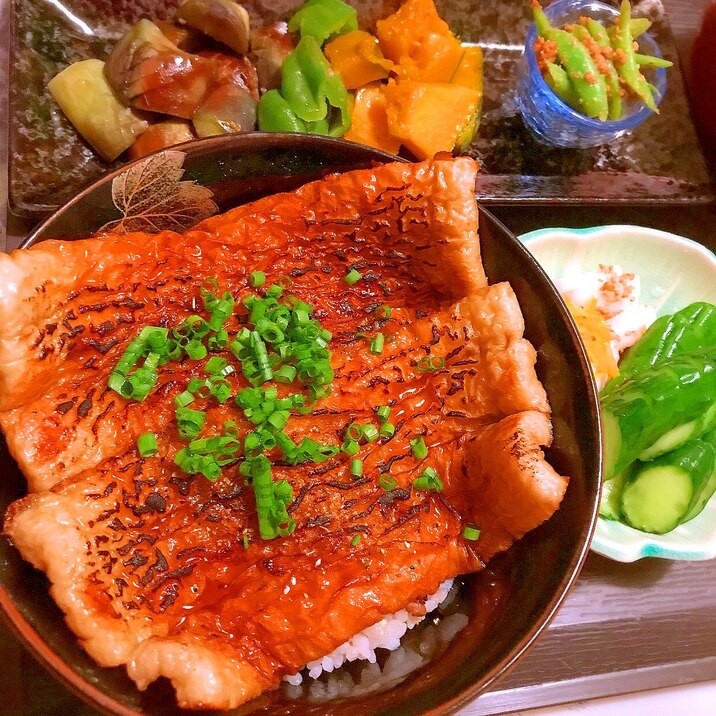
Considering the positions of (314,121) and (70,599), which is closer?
(70,599)

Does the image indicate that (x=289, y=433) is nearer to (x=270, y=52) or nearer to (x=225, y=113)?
(x=225, y=113)

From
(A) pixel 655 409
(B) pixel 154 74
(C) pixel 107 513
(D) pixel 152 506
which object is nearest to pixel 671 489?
(A) pixel 655 409

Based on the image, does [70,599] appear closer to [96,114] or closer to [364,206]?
[364,206]

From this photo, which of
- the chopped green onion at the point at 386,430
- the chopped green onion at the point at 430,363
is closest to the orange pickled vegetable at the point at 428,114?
the chopped green onion at the point at 430,363

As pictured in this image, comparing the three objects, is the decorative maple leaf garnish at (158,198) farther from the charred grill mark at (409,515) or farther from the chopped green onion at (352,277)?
the charred grill mark at (409,515)

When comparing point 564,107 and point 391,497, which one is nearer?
point 391,497

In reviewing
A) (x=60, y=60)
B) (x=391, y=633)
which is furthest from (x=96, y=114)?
(x=391, y=633)
